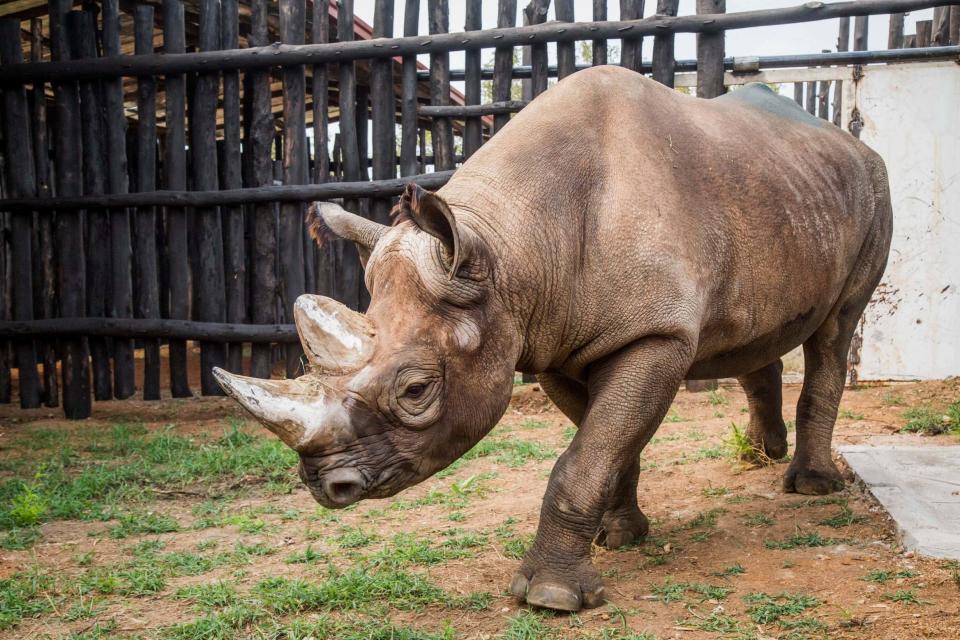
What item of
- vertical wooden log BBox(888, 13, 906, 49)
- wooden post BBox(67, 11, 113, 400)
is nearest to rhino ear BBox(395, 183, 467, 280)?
wooden post BBox(67, 11, 113, 400)

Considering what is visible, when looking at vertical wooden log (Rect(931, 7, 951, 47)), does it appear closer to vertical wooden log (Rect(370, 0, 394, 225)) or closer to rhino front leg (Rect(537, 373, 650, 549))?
vertical wooden log (Rect(370, 0, 394, 225))

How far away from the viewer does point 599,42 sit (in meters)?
7.99

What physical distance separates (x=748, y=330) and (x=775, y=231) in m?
0.48

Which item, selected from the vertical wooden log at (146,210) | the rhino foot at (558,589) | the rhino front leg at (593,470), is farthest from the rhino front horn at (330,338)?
the vertical wooden log at (146,210)

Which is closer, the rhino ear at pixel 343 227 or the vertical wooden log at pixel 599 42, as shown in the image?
the rhino ear at pixel 343 227

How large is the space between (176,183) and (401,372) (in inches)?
233

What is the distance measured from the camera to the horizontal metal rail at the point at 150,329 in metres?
8.41

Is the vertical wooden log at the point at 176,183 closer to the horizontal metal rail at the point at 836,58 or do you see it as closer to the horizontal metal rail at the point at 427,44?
the horizontal metal rail at the point at 427,44

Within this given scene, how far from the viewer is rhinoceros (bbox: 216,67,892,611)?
3359 mm

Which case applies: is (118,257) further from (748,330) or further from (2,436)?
(748,330)

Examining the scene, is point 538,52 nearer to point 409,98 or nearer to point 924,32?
point 409,98

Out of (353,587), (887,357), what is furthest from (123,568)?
(887,357)

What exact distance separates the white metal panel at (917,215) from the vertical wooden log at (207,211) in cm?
571

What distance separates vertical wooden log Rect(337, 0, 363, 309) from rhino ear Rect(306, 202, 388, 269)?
433 cm
